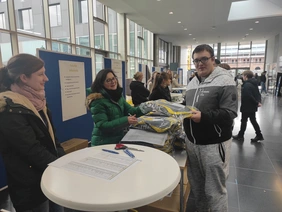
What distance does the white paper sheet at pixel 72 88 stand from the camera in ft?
8.95

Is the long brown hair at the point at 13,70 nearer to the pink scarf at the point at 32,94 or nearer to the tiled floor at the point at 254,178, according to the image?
the pink scarf at the point at 32,94

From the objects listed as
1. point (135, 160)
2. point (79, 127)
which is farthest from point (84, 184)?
point (79, 127)

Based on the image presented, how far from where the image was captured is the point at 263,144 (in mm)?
4082

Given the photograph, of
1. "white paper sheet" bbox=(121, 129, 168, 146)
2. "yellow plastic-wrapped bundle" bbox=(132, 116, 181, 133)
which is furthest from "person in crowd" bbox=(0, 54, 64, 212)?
"yellow plastic-wrapped bundle" bbox=(132, 116, 181, 133)

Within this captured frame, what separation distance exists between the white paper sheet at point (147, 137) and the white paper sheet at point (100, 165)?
36cm

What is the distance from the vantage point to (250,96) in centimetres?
411

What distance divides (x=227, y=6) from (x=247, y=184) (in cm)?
678

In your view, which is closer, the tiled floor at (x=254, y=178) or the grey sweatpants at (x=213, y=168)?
the grey sweatpants at (x=213, y=168)

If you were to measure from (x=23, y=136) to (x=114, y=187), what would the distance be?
61 cm

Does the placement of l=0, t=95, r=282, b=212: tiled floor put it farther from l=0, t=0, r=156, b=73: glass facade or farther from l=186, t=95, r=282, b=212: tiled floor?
l=0, t=0, r=156, b=73: glass facade

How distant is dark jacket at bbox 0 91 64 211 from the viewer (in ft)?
3.54

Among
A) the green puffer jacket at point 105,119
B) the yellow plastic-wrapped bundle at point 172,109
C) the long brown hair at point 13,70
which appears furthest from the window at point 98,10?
the long brown hair at point 13,70

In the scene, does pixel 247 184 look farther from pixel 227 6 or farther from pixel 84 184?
pixel 227 6

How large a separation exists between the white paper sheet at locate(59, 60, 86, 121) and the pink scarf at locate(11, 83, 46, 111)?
1.46 m
